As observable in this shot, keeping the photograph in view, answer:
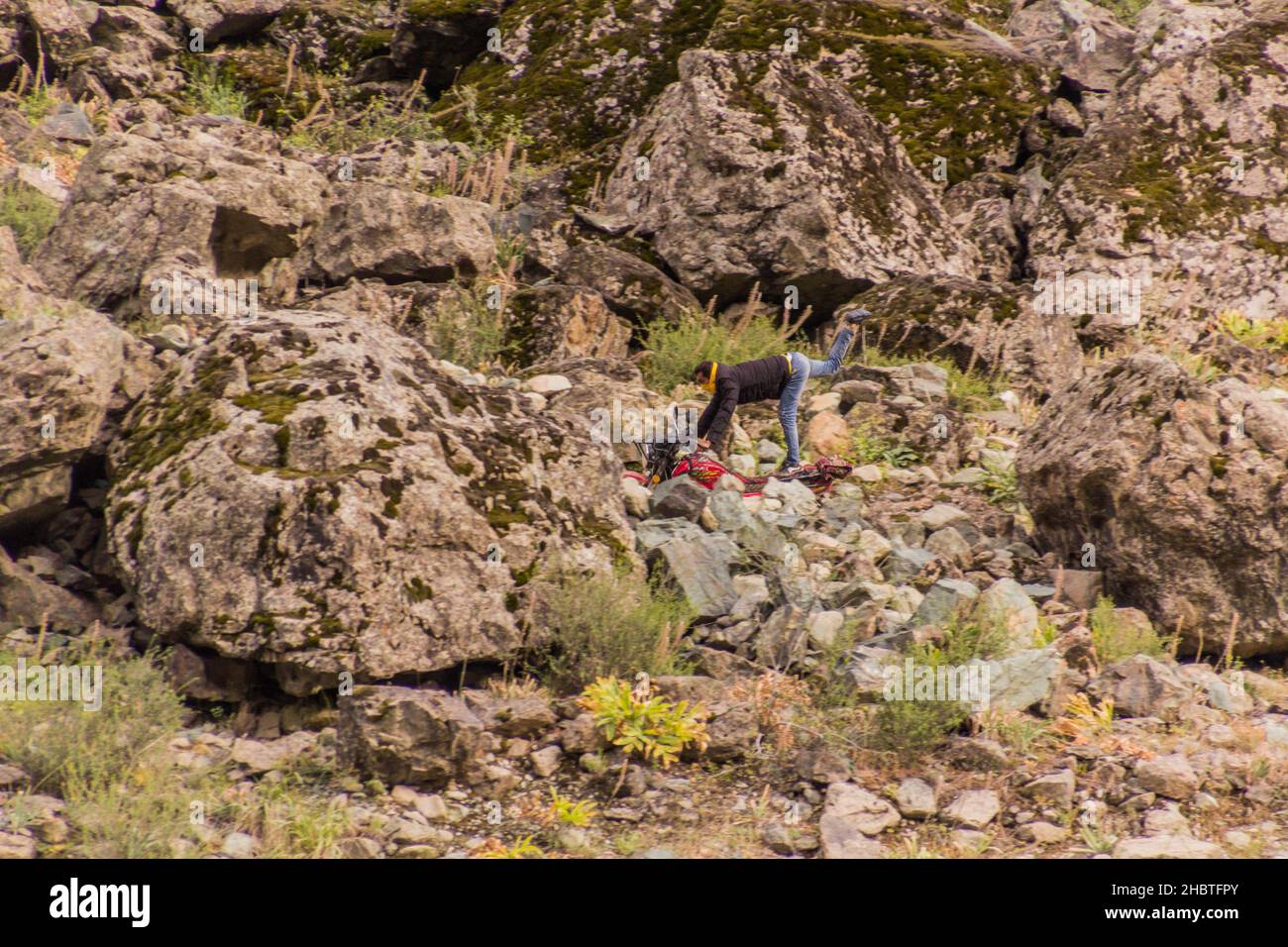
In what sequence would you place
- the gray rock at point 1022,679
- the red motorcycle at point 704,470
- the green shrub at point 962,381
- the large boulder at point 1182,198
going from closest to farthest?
the gray rock at point 1022,679 → the red motorcycle at point 704,470 → the green shrub at point 962,381 → the large boulder at point 1182,198

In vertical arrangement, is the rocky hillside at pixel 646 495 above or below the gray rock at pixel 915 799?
above

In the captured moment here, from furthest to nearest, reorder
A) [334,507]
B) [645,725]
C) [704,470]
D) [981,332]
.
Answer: [981,332] < [704,470] < [334,507] < [645,725]

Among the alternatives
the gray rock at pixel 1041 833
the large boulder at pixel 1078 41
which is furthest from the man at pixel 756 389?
the large boulder at pixel 1078 41

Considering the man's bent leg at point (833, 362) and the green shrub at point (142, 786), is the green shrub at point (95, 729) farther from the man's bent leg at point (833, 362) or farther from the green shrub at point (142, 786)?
the man's bent leg at point (833, 362)

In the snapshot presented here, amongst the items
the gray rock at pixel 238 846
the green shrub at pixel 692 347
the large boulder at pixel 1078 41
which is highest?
the large boulder at pixel 1078 41

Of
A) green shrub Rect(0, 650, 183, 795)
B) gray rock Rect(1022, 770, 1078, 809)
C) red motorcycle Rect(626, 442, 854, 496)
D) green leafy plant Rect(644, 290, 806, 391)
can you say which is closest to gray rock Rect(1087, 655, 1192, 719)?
gray rock Rect(1022, 770, 1078, 809)

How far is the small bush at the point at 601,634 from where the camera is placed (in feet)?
20.6

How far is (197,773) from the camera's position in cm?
523

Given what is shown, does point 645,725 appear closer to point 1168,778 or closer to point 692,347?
point 1168,778

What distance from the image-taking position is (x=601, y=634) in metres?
6.29

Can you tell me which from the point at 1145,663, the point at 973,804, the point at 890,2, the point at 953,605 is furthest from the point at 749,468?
the point at 890,2

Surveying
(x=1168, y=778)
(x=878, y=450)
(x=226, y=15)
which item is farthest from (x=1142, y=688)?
(x=226, y=15)

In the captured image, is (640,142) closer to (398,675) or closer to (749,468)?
(749,468)

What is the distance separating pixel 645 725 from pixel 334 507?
6.13ft
